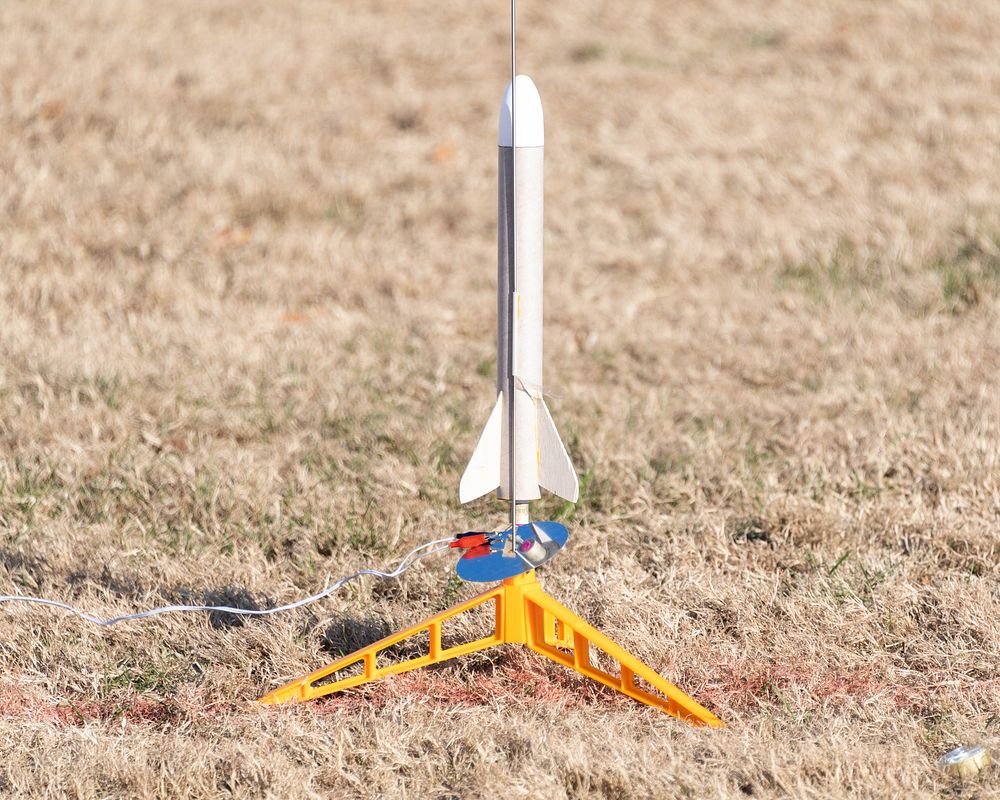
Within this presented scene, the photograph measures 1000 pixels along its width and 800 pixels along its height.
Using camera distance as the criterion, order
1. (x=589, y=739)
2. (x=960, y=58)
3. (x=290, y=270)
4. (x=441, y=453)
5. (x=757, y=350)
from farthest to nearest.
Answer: (x=960, y=58), (x=290, y=270), (x=757, y=350), (x=441, y=453), (x=589, y=739)

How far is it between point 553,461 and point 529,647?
53cm

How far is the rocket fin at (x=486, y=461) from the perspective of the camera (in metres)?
3.45

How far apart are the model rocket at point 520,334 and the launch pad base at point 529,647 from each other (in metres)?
0.27

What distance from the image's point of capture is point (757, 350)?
6.03 m

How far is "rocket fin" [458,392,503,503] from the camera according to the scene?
11.3ft

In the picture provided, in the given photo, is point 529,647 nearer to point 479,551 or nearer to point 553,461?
point 479,551

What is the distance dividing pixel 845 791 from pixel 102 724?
1.90 metres

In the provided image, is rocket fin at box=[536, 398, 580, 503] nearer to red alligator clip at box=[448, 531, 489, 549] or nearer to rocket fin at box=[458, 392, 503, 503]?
rocket fin at box=[458, 392, 503, 503]

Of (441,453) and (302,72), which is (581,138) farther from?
(441,453)

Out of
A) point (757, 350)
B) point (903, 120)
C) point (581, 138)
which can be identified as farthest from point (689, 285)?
point (903, 120)

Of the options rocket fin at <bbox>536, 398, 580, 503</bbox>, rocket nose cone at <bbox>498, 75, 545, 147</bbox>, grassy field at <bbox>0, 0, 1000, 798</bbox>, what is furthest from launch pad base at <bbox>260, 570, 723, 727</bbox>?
rocket nose cone at <bbox>498, 75, 545, 147</bbox>

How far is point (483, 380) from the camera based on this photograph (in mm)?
5750

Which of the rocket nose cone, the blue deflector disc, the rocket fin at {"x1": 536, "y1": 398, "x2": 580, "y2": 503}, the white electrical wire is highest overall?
the rocket nose cone

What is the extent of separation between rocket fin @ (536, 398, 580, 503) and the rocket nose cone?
66 centimetres
